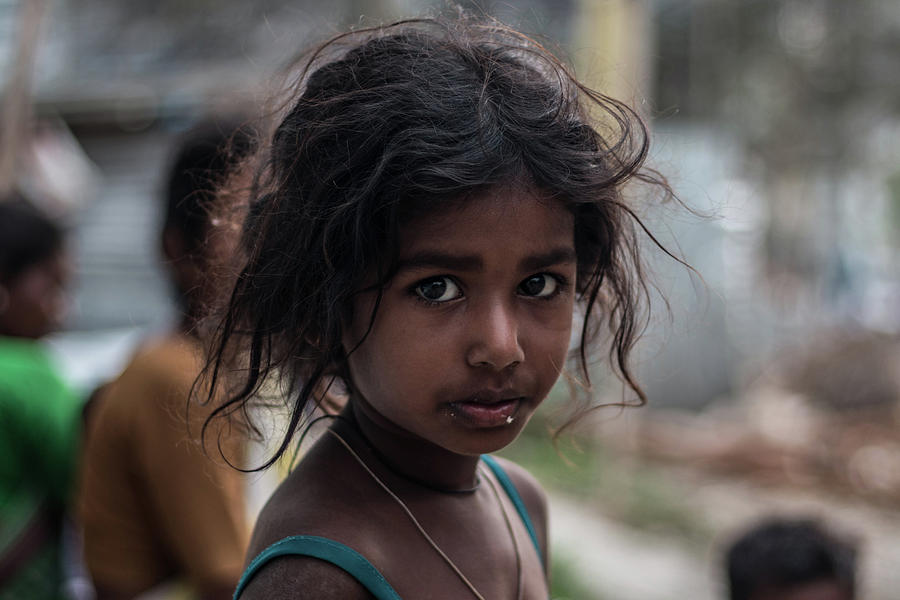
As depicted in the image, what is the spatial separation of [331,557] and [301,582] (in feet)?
0.13

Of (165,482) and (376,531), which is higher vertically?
(376,531)

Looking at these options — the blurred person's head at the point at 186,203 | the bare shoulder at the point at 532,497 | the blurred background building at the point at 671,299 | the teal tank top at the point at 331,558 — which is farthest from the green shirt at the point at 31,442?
the teal tank top at the point at 331,558

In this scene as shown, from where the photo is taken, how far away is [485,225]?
106cm

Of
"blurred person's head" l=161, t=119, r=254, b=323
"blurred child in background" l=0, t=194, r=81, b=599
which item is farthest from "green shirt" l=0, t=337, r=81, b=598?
"blurred person's head" l=161, t=119, r=254, b=323

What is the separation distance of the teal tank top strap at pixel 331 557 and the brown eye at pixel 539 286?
0.36 metres

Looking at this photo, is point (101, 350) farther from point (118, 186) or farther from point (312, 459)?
point (312, 459)

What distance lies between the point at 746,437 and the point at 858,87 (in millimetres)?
10667

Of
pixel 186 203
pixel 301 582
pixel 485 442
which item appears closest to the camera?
pixel 301 582

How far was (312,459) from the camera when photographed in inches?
45.6

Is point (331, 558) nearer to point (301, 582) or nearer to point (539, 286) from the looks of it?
point (301, 582)

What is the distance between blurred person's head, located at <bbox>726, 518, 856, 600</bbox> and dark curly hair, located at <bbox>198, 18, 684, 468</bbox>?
1.38 m

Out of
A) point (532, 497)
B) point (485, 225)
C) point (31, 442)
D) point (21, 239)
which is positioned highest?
point (485, 225)

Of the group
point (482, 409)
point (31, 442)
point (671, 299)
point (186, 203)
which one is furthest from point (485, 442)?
point (671, 299)

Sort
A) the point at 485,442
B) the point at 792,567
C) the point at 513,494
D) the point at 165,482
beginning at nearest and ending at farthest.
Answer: the point at 485,442 < the point at 513,494 < the point at 165,482 < the point at 792,567
